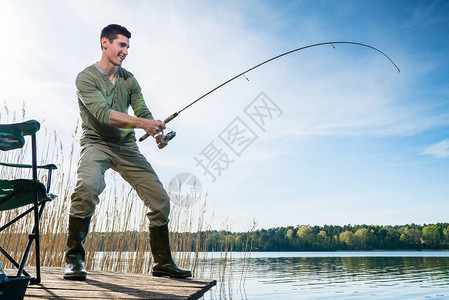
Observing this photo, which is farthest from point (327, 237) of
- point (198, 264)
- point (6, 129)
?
point (6, 129)

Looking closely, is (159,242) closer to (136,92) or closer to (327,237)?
(136,92)

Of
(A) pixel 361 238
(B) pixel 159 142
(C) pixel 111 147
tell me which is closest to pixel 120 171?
(C) pixel 111 147

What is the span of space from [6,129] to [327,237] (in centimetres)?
4795

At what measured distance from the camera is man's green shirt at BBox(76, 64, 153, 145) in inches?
84.9

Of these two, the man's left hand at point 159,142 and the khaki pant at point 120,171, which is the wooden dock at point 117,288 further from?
the man's left hand at point 159,142

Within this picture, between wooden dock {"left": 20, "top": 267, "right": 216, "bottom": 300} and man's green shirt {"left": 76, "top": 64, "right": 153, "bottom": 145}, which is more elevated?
man's green shirt {"left": 76, "top": 64, "right": 153, "bottom": 145}

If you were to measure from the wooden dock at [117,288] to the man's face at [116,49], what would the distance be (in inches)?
52.2

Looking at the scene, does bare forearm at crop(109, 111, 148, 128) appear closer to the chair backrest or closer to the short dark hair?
the chair backrest

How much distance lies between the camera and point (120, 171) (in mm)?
2395

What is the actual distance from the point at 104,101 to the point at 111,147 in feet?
1.01

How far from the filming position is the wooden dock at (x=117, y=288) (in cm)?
163

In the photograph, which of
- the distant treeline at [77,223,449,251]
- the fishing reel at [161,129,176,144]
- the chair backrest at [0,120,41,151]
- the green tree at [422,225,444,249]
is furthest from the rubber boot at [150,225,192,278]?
the green tree at [422,225,444,249]

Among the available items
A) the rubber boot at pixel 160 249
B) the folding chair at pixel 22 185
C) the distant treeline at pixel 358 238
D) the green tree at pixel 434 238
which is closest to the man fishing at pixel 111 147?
the rubber boot at pixel 160 249

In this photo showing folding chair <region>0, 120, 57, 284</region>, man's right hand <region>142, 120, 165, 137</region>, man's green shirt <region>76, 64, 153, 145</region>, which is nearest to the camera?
folding chair <region>0, 120, 57, 284</region>
